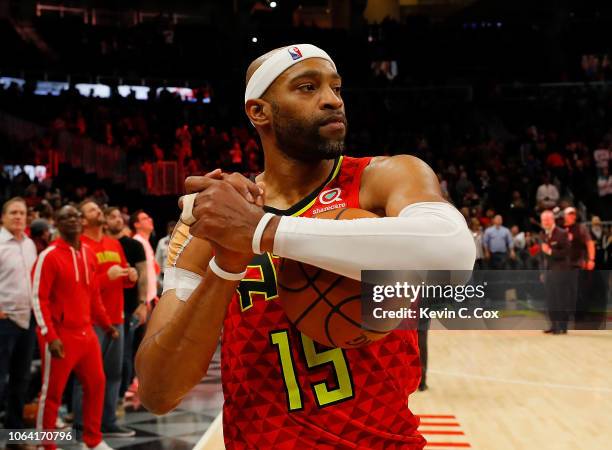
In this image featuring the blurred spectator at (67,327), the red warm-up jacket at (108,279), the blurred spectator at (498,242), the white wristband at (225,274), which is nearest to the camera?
the white wristband at (225,274)

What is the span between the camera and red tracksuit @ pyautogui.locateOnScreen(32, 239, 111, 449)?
5.30 metres

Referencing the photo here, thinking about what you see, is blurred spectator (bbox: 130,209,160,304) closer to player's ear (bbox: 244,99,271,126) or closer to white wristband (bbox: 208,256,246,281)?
player's ear (bbox: 244,99,271,126)

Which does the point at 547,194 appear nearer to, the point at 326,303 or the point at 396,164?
the point at 396,164

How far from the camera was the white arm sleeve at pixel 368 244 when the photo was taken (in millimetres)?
1445

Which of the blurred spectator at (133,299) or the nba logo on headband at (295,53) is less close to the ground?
the nba logo on headband at (295,53)

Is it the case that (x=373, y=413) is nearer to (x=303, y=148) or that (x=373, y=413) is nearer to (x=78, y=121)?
(x=303, y=148)

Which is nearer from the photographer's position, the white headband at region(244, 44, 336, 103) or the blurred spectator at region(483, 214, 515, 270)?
the white headband at region(244, 44, 336, 103)

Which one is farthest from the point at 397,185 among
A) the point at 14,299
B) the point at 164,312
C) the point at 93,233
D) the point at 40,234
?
the point at 40,234

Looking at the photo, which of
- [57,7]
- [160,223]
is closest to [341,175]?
[160,223]

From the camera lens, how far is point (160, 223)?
50.5 feet

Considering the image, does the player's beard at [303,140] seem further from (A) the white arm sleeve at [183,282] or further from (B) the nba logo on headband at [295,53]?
(A) the white arm sleeve at [183,282]

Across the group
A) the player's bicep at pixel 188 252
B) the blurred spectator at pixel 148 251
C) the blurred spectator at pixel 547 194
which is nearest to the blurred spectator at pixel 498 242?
the blurred spectator at pixel 547 194

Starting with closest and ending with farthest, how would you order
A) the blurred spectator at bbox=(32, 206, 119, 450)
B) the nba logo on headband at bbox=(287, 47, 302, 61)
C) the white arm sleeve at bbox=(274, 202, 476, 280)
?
the white arm sleeve at bbox=(274, 202, 476, 280)
the nba logo on headband at bbox=(287, 47, 302, 61)
the blurred spectator at bbox=(32, 206, 119, 450)

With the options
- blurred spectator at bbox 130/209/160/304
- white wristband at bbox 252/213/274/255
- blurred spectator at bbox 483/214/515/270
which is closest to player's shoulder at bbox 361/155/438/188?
white wristband at bbox 252/213/274/255
